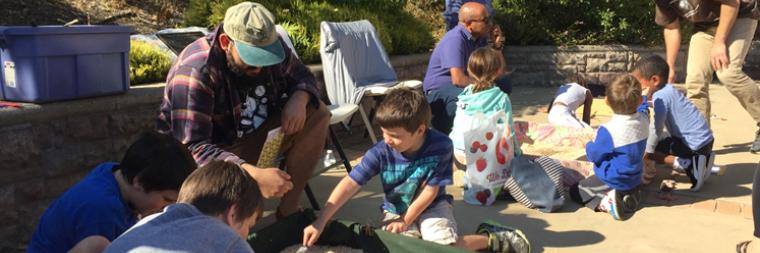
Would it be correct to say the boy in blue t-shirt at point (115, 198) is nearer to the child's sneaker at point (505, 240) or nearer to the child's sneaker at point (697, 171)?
the child's sneaker at point (505, 240)

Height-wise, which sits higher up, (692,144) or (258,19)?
(258,19)

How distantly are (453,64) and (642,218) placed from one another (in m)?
1.64

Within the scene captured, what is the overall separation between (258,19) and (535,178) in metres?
1.84

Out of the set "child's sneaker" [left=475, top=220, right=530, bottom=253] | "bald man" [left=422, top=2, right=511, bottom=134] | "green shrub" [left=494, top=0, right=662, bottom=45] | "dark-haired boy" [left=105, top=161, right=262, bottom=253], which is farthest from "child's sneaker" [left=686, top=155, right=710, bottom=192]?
"green shrub" [left=494, top=0, right=662, bottom=45]

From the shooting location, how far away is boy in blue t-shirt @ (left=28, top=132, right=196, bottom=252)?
2.07 meters

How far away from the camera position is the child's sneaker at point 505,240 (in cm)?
325

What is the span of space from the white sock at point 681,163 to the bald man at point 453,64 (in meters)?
1.26

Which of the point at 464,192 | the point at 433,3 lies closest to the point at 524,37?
the point at 433,3

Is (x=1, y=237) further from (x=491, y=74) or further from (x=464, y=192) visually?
(x=491, y=74)

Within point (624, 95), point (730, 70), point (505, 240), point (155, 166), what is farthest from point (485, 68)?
point (155, 166)

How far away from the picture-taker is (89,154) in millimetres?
3672

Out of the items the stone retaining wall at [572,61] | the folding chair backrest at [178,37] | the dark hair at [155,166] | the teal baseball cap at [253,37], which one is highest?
the teal baseball cap at [253,37]

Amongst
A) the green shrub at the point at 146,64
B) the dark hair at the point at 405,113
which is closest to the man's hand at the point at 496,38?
the green shrub at the point at 146,64

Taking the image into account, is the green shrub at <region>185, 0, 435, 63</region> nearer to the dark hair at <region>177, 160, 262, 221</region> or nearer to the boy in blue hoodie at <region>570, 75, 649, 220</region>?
the boy in blue hoodie at <region>570, 75, 649, 220</region>
